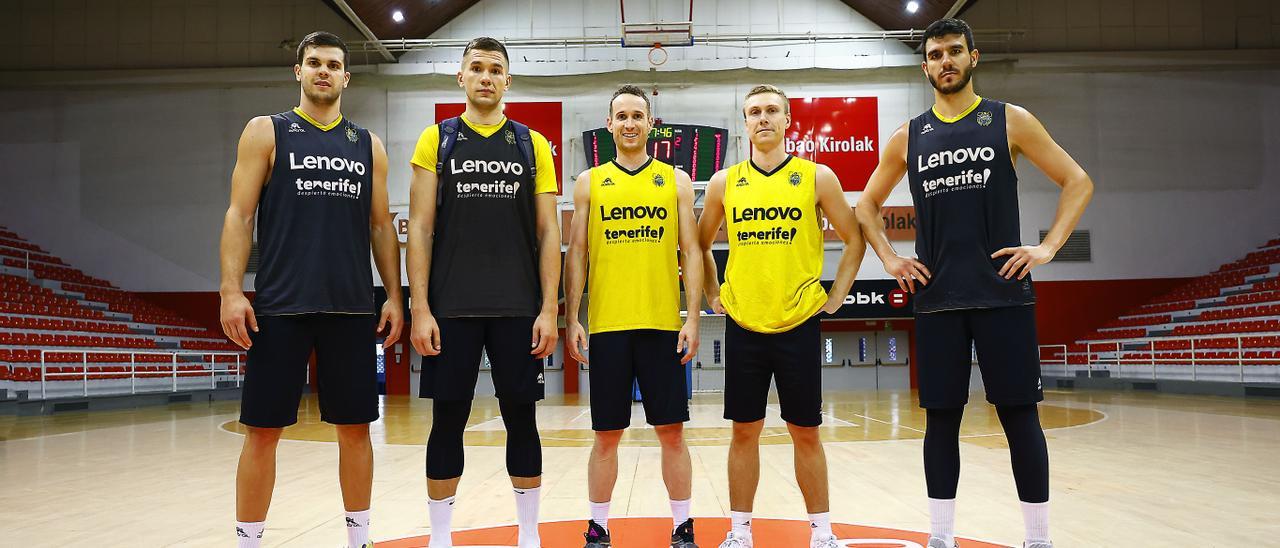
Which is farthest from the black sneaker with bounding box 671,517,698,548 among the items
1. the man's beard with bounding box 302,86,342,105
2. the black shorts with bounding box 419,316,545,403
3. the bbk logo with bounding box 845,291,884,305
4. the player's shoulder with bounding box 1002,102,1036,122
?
the bbk logo with bounding box 845,291,884,305

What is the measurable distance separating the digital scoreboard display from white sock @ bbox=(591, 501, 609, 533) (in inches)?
447

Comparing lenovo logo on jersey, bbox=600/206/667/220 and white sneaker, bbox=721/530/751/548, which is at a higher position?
lenovo logo on jersey, bbox=600/206/667/220

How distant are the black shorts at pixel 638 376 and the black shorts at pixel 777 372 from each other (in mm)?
207

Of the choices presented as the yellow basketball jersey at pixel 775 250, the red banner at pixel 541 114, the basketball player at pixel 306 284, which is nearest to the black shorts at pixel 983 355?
the yellow basketball jersey at pixel 775 250

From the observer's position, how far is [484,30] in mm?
17703

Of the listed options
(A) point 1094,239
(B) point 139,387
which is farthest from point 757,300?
(A) point 1094,239

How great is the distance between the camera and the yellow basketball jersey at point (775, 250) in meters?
3.07

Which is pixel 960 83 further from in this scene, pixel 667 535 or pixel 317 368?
pixel 317 368

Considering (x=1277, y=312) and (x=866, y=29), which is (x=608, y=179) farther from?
(x=866, y=29)

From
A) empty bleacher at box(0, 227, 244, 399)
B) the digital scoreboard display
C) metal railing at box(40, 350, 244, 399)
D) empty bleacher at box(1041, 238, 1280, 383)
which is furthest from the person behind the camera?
the digital scoreboard display

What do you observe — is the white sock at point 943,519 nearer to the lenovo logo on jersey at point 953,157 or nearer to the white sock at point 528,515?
the lenovo logo on jersey at point 953,157

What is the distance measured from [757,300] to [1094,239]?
17136 millimetres

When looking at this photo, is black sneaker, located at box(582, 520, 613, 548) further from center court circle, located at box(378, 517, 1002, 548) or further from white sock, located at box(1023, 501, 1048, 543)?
white sock, located at box(1023, 501, 1048, 543)

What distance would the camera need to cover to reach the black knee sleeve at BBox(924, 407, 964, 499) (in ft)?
9.16
